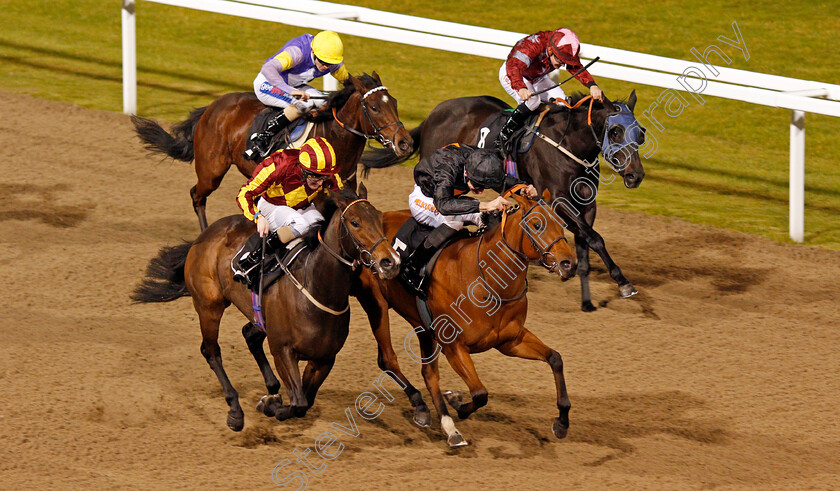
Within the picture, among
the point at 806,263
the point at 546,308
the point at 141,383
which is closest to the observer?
the point at 141,383

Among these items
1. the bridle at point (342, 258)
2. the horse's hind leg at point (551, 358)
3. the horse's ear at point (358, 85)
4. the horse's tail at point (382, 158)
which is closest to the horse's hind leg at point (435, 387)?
the horse's hind leg at point (551, 358)

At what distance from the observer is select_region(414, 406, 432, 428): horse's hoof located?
7172 millimetres

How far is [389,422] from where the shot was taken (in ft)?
24.2

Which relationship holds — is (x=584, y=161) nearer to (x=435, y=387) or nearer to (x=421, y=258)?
(x=421, y=258)

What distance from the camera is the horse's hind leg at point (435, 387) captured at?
698cm

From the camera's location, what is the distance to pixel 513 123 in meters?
9.64

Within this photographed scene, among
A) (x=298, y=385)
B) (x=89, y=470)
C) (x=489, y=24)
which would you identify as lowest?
(x=89, y=470)

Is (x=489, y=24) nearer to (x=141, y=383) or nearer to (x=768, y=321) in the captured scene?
(x=768, y=321)

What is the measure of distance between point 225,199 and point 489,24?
6.35 metres

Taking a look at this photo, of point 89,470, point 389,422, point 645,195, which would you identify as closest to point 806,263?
point 645,195

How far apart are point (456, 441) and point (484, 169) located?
1667 millimetres

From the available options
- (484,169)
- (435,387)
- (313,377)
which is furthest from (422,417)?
(484,169)

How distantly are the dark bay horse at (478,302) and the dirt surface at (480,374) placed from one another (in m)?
0.34

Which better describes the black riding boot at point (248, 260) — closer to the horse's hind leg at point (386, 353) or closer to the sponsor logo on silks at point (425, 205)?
the horse's hind leg at point (386, 353)
